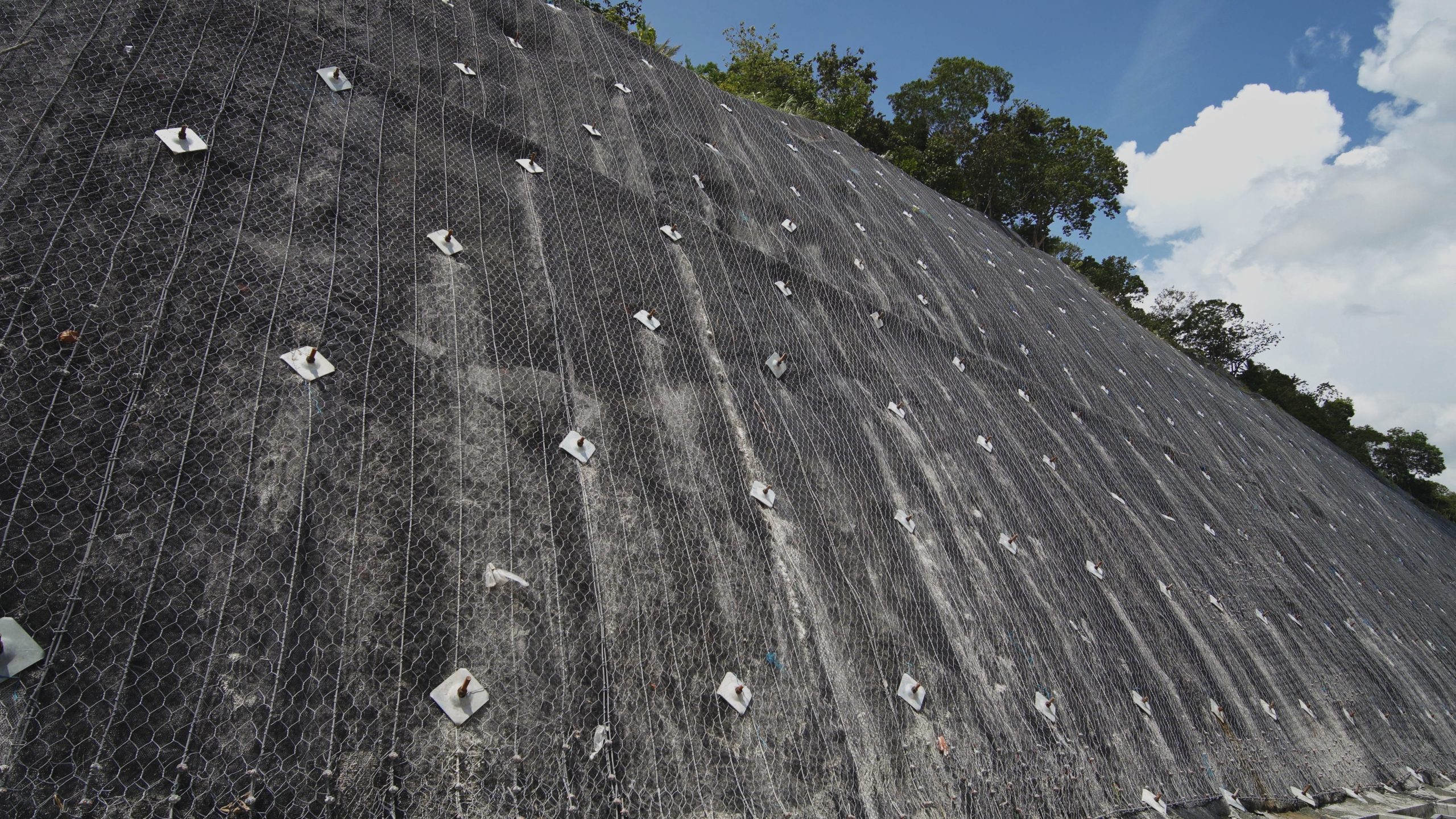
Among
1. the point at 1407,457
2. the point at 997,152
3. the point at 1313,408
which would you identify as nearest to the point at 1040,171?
the point at 997,152

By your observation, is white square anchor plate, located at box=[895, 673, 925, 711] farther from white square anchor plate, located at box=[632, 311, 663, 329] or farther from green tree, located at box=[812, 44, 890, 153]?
green tree, located at box=[812, 44, 890, 153]

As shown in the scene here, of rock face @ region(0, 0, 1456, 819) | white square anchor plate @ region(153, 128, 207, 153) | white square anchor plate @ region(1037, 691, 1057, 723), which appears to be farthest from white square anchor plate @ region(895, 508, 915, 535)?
white square anchor plate @ region(153, 128, 207, 153)

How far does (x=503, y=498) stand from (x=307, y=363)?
0.69 meters

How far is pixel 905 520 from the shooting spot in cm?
279

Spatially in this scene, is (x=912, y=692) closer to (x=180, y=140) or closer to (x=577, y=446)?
(x=577, y=446)

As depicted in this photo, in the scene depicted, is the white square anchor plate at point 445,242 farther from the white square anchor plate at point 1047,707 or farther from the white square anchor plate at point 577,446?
the white square anchor plate at point 1047,707

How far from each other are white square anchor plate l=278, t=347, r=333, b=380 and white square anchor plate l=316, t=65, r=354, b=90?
4.73 ft

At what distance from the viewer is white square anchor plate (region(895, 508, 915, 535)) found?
2.76 m

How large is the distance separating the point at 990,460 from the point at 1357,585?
17.3 feet

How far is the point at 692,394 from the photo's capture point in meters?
2.55

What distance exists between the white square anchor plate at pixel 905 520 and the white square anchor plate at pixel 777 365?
0.86 meters

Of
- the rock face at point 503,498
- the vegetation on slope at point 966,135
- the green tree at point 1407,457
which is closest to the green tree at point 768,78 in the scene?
the vegetation on slope at point 966,135

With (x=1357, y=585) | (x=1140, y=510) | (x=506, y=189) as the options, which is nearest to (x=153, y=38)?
(x=506, y=189)

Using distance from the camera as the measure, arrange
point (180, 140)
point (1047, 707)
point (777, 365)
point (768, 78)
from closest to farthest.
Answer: point (180, 140)
point (1047, 707)
point (777, 365)
point (768, 78)
